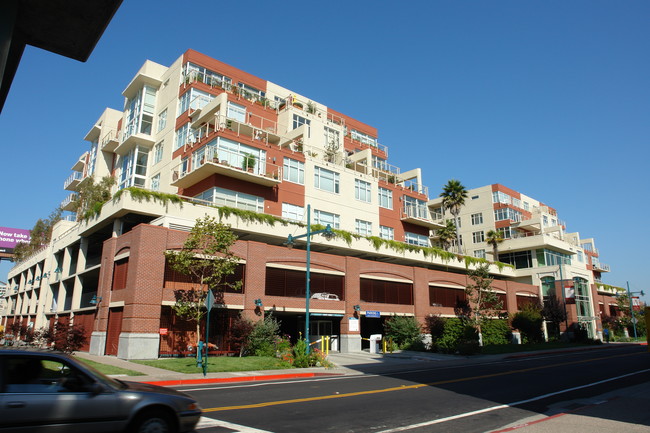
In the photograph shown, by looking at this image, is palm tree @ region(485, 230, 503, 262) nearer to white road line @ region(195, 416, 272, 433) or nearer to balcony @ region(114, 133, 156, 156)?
balcony @ region(114, 133, 156, 156)

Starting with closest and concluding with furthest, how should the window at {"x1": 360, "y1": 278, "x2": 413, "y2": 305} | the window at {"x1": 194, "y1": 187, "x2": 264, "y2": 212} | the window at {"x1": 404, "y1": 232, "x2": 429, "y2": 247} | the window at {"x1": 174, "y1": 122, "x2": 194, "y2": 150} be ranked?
the window at {"x1": 194, "y1": 187, "x2": 264, "y2": 212} → the window at {"x1": 174, "y1": 122, "x2": 194, "y2": 150} → the window at {"x1": 360, "y1": 278, "x2": 413, "y2": 305} → the window at {"x1": 404, "y1": 232, "x2": 429, "y2": 247}

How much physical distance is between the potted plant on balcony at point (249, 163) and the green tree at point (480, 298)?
2581 centimetres

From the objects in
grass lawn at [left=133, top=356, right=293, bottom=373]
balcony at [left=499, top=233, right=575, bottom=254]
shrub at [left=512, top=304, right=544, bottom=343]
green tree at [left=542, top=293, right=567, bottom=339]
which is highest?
balcony at [left=499, top=233, right=575, bottom=254]

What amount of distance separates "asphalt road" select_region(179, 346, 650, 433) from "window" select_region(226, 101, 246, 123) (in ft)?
92.4

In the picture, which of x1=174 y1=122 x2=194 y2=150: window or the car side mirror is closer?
the car side mirror

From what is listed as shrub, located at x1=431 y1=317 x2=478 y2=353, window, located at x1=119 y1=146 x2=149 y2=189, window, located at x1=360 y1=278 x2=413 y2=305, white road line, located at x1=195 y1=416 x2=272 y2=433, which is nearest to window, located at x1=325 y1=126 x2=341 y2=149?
window, located at x1=360 y1=278 x2=413 y2=305

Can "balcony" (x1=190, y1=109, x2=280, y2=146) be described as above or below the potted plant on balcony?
above

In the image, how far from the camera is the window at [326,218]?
41688 millimetres

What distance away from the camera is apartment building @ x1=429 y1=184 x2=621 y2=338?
Answer: 63844 mm

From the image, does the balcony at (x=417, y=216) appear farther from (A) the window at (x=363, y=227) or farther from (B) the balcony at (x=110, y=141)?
(B) the balcony at (x=110, y=141)

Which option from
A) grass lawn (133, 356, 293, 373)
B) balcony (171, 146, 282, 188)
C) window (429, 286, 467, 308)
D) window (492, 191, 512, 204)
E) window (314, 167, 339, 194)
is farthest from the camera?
window (492, 191, 512, 204)

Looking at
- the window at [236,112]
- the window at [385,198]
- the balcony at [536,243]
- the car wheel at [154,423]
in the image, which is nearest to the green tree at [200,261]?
the window at [236,112]

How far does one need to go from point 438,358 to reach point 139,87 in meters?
38.5

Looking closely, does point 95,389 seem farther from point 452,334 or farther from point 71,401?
point 452,334
